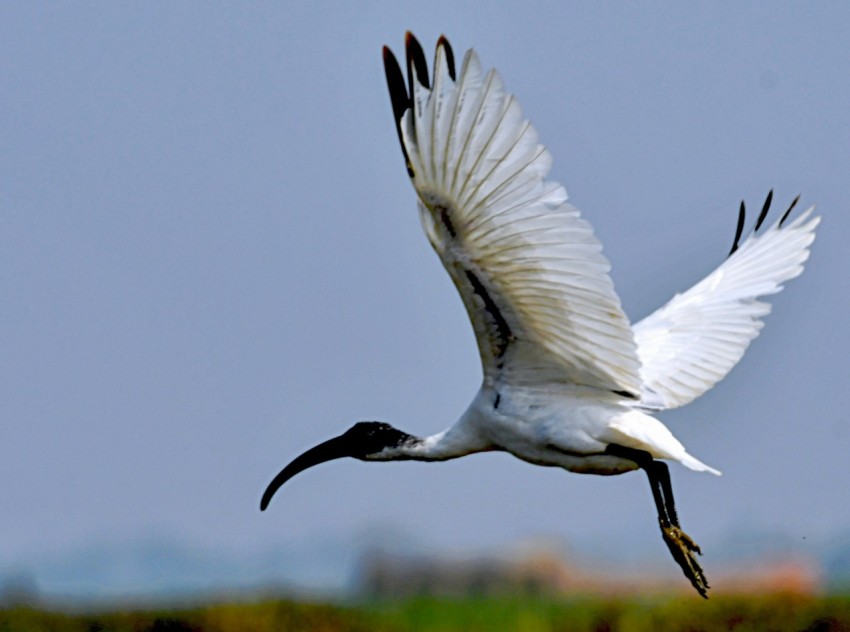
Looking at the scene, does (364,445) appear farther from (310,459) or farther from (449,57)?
(449,57)

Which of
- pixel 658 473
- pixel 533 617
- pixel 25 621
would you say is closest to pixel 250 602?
pixel 25 621

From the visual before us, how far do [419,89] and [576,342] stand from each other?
5.72 ft

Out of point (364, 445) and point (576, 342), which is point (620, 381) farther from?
point (364, 445)

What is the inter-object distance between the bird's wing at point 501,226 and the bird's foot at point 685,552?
863mm

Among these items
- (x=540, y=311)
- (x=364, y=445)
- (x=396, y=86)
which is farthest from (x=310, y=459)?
(x=396, y=86)

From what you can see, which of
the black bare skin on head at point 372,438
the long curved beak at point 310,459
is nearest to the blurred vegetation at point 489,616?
the long curved beak at point 310,459

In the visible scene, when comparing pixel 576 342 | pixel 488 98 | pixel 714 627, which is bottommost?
pixel 714 627

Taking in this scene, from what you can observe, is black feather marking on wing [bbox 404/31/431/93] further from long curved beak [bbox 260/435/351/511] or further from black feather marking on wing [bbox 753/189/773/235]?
black feather marking on wing [bbox 753/189/773/235]

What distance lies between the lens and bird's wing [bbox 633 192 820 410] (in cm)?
1114

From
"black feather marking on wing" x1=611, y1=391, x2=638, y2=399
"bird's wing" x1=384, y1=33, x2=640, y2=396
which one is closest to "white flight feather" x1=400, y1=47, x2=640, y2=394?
"bird's wing" x1=384, y1=33, x2=640, y2=396

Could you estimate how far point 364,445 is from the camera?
11.0 metres

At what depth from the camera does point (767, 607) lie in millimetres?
17375

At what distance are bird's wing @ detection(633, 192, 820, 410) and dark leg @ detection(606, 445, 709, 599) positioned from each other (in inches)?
31.3

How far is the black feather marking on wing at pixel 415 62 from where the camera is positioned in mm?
8438
